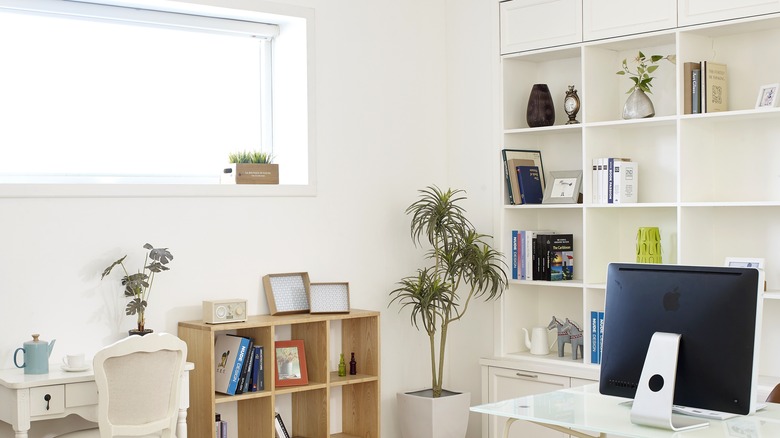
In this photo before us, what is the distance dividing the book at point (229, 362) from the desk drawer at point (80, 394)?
724 millimetres

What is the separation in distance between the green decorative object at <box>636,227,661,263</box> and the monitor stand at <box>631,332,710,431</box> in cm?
195

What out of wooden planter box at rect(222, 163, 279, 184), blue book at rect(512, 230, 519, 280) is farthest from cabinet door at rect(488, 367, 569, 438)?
wooden planter box at rect(222, 163, 279, 184)

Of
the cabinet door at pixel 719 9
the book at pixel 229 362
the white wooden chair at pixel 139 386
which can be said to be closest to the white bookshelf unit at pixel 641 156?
the cabinet door at pixel 719 9

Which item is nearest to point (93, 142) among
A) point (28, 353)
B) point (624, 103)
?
point (28, 353)

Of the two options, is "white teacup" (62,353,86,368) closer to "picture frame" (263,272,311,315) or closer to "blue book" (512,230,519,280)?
"picture frame" (263,272,311,315)

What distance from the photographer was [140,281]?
4168 millimetres

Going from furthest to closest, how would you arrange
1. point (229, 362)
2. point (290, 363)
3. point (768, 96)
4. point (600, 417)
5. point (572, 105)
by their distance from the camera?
point (572, 105) < point (290, 363) < point (229, 362) < point (768, 96) < point (600, 417)

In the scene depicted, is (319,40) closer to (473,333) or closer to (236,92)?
(236,92)

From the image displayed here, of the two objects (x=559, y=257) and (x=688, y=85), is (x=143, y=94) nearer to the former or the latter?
(x=559, y=257)

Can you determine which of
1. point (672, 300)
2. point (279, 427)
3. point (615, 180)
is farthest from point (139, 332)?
point (615, 180)

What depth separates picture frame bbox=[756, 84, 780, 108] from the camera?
423 centimetres

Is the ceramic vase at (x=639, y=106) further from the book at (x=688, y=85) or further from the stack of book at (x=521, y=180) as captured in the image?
the stack of book at (x=521, y=180)

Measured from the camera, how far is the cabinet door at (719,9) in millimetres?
4172

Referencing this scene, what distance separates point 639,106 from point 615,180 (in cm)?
40
